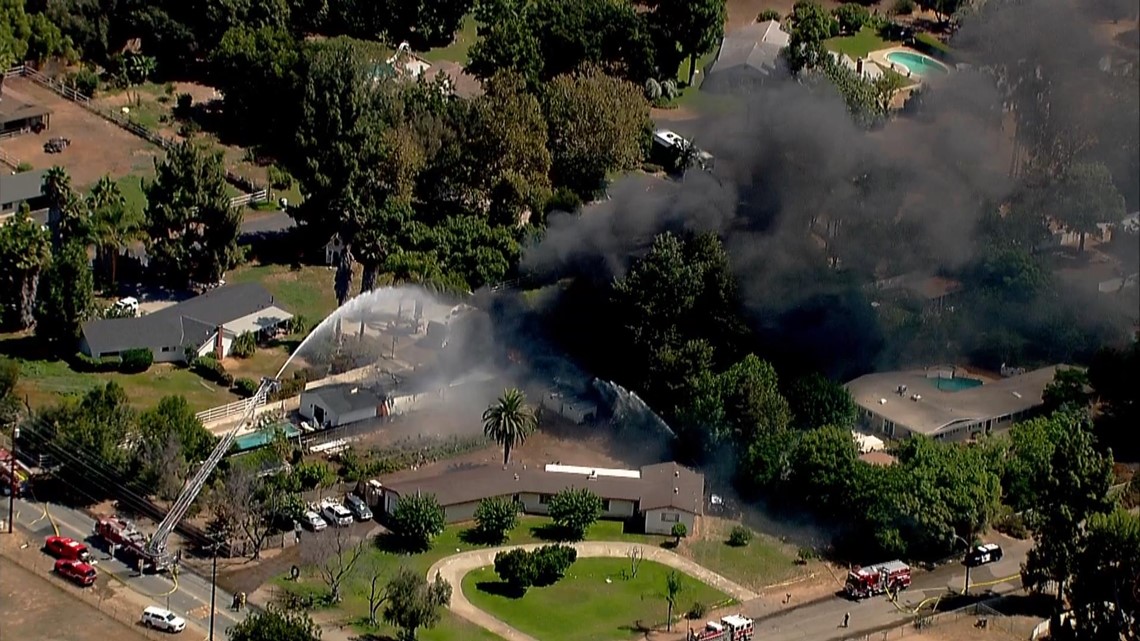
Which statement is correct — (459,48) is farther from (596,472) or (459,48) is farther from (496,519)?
(496,519)

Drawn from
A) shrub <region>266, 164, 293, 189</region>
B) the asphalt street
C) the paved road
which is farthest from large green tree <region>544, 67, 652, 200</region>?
the paved road

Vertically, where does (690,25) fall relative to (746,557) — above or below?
above

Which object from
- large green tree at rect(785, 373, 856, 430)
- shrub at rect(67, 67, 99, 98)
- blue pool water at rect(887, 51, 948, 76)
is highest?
blue pool water at rect(887, 51, 948, 76)

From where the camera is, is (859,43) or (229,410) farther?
(859,43)

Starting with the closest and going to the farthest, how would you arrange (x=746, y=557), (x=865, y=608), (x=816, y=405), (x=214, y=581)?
(x=214, y=581) < (x=865, y=608) < (x=746, y=557) < (x=816, y=405)

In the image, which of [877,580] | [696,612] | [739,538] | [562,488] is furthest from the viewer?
[562,488]

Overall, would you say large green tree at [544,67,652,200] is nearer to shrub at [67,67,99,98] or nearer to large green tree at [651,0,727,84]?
large green tree at [651,0,727,84]

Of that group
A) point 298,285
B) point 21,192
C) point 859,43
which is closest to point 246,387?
point 298,285

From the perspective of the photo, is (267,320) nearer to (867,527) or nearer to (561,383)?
(561,383)
